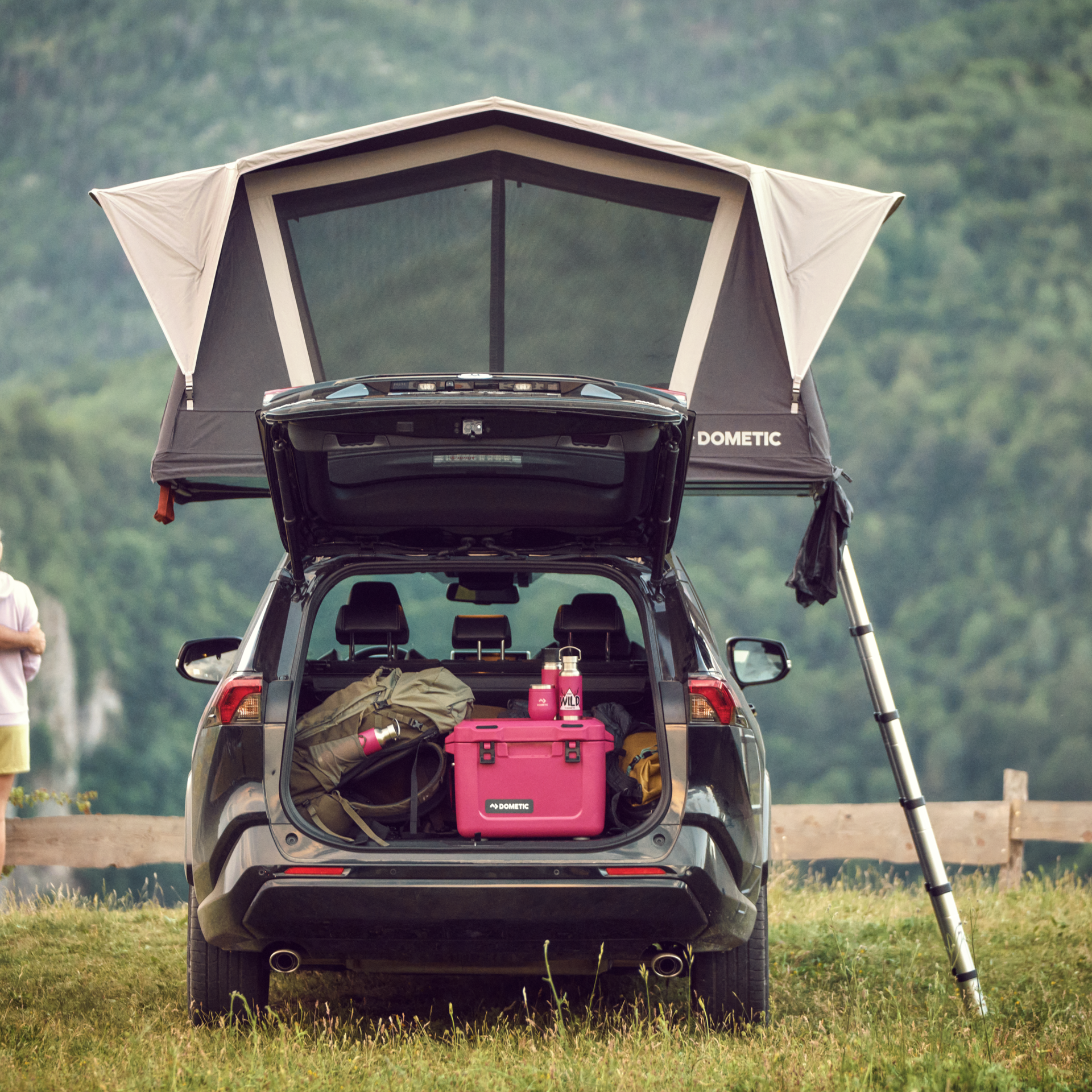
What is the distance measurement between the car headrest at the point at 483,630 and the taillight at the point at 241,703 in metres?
1.14

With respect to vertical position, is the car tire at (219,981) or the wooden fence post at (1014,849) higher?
the car tire at (219,981)

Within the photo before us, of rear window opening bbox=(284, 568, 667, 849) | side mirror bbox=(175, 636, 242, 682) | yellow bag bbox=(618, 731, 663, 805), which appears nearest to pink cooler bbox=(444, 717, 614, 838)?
rear window opening bbox=(284, 568, 667, 849)

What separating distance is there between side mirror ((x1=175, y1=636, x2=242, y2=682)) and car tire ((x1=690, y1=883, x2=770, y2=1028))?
2019 mm

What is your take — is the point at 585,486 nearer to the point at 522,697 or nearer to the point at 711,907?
the point at 522,697

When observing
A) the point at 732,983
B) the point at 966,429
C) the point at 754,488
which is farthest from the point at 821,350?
the point at 732,983

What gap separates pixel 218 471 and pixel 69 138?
7698 centimetres

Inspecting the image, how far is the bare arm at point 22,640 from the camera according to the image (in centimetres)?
575

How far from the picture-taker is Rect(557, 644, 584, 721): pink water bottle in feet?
14.2

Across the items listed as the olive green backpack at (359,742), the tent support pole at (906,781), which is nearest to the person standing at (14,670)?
the olive green backpack at (359,742)

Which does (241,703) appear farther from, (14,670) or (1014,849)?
(1014,849)

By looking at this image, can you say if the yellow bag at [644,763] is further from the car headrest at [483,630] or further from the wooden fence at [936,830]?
the wooden fence at [936,830]

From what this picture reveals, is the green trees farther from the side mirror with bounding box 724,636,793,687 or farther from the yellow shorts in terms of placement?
the yellow shorts

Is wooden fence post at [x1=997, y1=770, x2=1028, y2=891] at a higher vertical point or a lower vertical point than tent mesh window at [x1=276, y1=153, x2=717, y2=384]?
lower

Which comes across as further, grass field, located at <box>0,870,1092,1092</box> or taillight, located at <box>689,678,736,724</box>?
taillight, located at <box>689,678,736,724</box>
